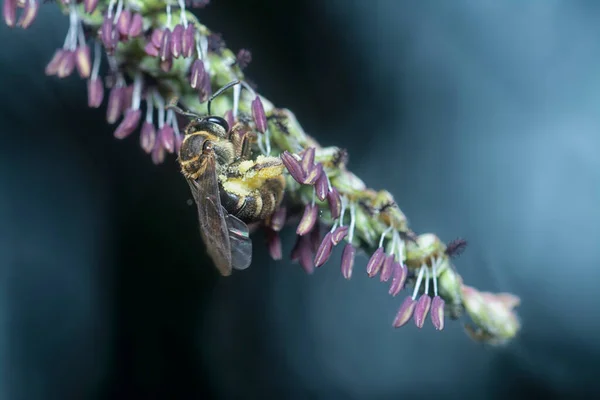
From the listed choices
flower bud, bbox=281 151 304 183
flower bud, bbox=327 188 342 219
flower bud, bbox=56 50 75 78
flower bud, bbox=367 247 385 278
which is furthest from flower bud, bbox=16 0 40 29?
flower bud, bbox=367 247 385 278

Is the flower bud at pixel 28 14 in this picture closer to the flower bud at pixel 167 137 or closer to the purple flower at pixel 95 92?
the purple flower at pixel 95 92


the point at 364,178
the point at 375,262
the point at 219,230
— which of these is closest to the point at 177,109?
the point at 219,230

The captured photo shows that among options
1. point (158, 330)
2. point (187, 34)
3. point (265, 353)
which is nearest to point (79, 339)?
point (158, 330)

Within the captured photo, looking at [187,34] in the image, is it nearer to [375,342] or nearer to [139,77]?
[139,77]

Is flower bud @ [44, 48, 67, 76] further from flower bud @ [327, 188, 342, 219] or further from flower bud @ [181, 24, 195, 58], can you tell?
flower bud @ [327, 188, 342, 219]


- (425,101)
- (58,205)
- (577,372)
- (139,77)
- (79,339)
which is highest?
(425,101)

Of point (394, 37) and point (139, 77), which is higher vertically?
point (394, 37)

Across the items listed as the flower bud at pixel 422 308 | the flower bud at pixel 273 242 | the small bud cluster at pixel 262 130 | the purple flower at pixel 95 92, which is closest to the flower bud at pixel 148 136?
the small bud cluster at pixel 262 130
